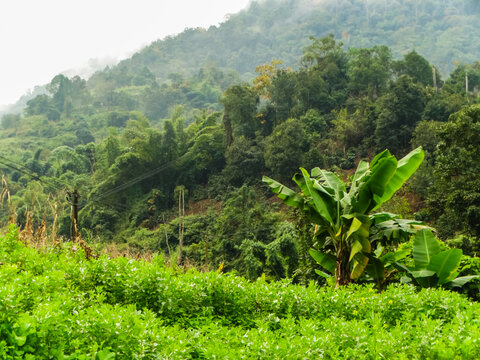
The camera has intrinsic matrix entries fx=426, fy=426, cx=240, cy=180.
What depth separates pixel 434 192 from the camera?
48.3 ft

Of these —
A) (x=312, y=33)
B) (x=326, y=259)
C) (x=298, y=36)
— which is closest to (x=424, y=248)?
(x=326, y=259)

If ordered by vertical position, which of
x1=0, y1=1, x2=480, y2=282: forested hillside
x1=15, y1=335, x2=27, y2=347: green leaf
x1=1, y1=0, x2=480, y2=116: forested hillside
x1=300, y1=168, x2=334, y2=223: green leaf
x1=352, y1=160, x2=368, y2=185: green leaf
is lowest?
x1=0, y1=1, x2=480, y2=282: forested hillside

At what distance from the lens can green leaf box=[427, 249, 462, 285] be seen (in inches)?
247

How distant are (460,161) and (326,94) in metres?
19.0

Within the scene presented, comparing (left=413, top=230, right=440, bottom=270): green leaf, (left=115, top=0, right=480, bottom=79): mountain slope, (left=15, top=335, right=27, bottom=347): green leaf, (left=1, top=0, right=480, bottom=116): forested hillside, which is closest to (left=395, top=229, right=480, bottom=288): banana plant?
(left=413, top=230, right=440, bottom=270): green leaf

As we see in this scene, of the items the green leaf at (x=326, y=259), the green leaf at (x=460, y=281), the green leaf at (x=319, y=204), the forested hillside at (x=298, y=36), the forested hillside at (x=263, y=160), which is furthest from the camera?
the forested hillside at (x=298, y=36)

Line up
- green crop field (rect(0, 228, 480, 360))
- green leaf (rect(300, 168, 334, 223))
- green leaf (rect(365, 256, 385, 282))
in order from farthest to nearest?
1. green leaf (rect(300, 168, 334, 223))
2. green leaf (rect(365, 256, 385, 282))
3. green crop field (rect(0, 228, 480, 360))

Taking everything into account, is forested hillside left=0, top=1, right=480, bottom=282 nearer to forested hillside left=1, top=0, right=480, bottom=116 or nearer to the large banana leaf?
the large banana leaf

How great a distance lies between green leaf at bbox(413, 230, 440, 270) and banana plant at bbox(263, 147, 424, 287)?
1.45 feet

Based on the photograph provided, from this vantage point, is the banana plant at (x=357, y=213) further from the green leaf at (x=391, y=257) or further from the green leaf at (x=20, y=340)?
the green leaf at (x=20, y=340)

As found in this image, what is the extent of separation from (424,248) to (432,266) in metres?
0.33

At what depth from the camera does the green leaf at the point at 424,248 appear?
6.70 m

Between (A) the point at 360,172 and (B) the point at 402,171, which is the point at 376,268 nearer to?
(B) the point at 402,171

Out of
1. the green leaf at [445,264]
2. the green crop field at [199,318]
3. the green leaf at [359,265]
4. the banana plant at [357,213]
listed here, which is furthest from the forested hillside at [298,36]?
the green crop field at [199,318]
